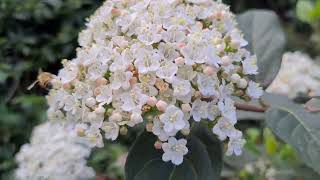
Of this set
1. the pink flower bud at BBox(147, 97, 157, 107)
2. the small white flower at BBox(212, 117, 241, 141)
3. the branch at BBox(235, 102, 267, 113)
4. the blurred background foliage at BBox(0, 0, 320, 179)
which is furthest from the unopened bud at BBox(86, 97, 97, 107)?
the blurred background foliage at BBox(0, 0, 320, 179)

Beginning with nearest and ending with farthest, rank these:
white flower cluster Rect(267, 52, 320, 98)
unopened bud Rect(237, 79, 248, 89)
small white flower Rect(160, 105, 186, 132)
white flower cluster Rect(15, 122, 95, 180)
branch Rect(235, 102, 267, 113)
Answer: small white flower Rect(160, 105, 186, 132), unopened bud Rect(237, 79, 248, 89), branch Rect(235, 102, 267, 113), white flower cluster Rect(15, 122, 95, 180), white flower cluster Rect(267, 52, 320, 98)

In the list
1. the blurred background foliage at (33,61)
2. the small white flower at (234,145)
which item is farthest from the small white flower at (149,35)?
the blurred background foliage at (33,61)

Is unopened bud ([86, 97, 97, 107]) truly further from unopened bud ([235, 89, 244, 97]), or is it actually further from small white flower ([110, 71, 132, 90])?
unopened bud ([235, 89, 244, 97])

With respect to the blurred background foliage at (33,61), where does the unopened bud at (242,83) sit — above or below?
above

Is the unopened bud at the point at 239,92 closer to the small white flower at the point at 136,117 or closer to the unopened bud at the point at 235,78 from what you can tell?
the unopened bud at the point at 235,78

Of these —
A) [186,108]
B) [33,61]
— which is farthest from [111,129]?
[33,61]

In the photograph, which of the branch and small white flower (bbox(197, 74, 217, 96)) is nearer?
small white flower (bbox(197, 74, 217, 96))

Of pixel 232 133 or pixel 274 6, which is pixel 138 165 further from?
pixel 274 6

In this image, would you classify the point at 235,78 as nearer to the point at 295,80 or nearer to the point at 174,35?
the point at 174,35
